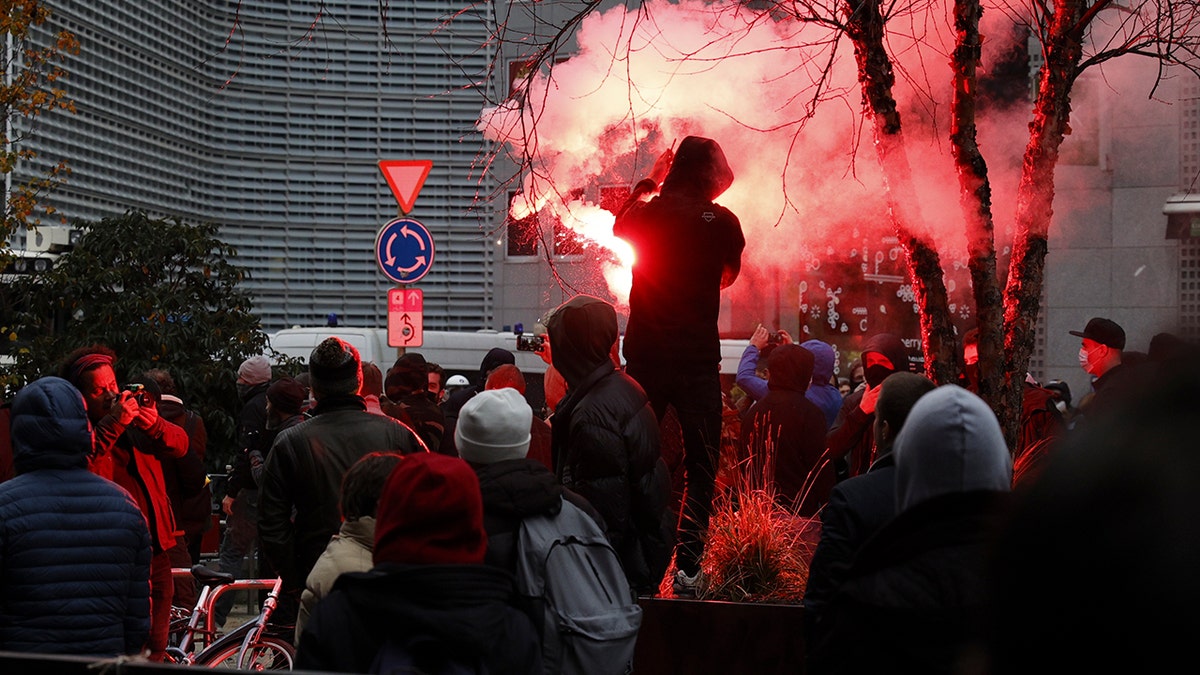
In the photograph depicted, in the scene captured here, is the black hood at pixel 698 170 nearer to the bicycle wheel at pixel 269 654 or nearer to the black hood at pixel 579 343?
the black hood at pixel 579 343

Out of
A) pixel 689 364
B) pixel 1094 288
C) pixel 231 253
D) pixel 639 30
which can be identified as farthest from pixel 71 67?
pixel 689 364

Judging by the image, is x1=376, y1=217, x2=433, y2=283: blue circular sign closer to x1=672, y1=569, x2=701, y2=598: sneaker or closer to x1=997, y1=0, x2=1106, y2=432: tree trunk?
x1=672, y1=569, x2=701, y2=598: sneaker

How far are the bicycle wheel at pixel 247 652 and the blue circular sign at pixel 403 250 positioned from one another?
5.53 metres

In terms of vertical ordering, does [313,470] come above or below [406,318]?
below

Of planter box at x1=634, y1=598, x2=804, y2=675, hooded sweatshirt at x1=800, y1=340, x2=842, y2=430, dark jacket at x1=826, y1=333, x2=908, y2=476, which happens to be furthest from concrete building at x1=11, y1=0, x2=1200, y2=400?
planter box at x1=634, y1=598, x2=804, y2=675

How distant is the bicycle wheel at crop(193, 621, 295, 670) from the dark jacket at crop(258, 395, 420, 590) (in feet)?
4.18

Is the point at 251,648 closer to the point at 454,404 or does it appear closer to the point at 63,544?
the point at 63,544

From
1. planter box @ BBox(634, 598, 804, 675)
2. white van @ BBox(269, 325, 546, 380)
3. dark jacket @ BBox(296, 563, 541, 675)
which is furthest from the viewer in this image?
white van @ BBox(269, 325, 546, 380)

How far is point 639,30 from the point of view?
31.4ft

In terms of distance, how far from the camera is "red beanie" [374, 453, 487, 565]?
9.75ft

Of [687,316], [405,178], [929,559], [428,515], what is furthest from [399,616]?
[405,178]

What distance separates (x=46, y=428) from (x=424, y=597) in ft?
6.95

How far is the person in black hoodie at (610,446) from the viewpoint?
461 cm

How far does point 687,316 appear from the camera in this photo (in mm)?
5727
